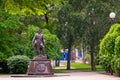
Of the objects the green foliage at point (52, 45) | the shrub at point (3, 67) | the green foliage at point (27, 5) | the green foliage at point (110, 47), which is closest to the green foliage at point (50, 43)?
the green foliage at point (52, 45)

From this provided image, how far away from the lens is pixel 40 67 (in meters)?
27.2

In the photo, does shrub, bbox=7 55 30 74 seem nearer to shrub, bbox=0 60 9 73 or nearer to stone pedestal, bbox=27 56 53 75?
shrub, bbox=0 60 9 73

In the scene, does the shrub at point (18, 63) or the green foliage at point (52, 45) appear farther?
the green foliage at point (52, 45)

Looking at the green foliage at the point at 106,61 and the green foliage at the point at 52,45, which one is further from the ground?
the green foliage at the point at 52,45

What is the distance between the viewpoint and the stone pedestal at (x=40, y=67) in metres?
27.0

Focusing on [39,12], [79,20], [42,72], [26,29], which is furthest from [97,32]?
[39,12]

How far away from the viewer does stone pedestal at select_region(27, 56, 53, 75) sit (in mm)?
27036

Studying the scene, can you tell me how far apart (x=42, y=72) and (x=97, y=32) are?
12221 mm

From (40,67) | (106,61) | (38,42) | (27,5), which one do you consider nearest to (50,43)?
(38,42)

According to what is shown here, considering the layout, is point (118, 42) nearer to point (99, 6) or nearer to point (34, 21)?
point (99, 6)

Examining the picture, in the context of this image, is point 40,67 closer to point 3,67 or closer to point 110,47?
point 110,47

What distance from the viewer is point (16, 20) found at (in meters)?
35.1

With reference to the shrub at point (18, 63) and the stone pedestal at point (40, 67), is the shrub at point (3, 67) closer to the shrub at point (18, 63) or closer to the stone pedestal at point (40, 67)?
the shrub at point (18, 63)

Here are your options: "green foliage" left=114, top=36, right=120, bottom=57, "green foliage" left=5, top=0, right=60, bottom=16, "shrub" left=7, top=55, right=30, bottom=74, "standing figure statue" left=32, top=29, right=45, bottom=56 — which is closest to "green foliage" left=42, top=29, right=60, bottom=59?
"shrub" left=7, top=55, right=30, bottom=74
